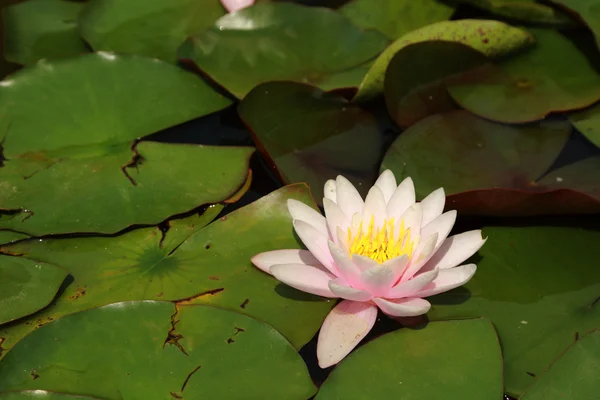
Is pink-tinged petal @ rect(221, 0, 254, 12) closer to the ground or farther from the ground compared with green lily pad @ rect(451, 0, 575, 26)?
closer to the ground

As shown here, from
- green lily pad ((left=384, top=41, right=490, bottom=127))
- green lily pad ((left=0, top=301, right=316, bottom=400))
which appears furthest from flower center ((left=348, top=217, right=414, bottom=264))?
green lily pad ((left=384, top=41, right=490, bottom=127))

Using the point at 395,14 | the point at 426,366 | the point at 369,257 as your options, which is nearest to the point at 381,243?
the point at 369,257

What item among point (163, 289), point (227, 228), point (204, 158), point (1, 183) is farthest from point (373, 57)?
point (1, 183)

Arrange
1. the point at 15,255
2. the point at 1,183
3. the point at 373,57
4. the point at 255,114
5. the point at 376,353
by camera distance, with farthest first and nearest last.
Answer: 1. the point at 373,57
2. the point at 255,114
3. the point at 1,183
4. the point at 15,255
5. the point at 376,353

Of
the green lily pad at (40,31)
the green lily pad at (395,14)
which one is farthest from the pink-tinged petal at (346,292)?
the green lily pad at (40,31)

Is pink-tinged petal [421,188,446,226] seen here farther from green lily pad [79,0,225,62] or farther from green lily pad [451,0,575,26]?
green lily pad [79,0,225,62]

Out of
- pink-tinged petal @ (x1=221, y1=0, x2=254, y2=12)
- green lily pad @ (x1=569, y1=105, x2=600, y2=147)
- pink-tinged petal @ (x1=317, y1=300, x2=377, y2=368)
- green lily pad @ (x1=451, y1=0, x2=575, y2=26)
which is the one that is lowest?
pink-tinged petal @ (x1=317, y1=300, x2=377, y2=368)

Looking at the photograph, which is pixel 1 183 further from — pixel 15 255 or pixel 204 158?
pixel 204 158
